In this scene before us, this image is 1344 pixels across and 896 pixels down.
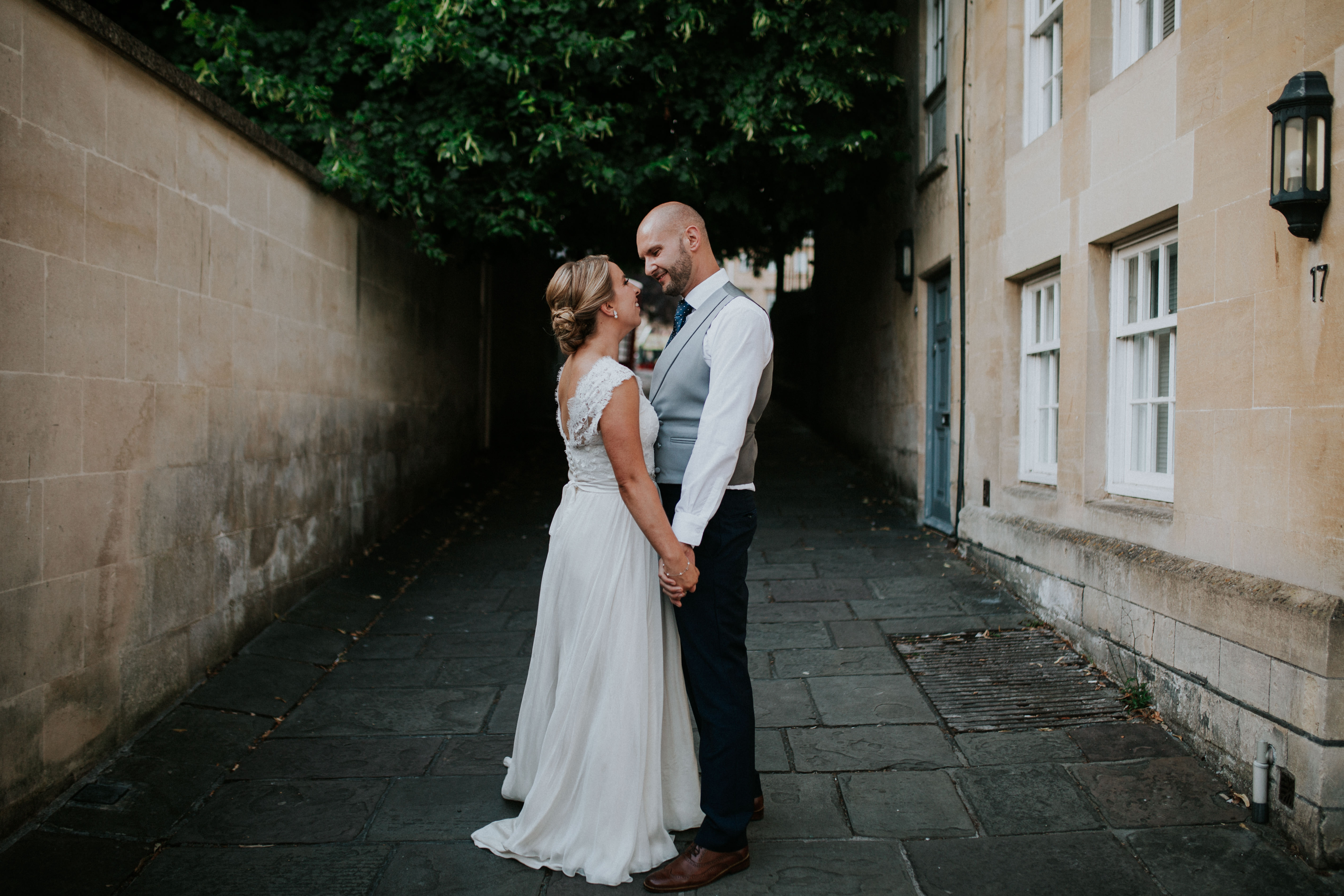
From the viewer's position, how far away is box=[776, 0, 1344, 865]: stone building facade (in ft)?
10.5

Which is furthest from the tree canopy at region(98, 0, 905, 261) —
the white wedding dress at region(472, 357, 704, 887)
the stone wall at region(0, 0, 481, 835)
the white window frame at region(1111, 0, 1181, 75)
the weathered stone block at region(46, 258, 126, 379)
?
the white wedding dress at region(472, 357, 704, 887)

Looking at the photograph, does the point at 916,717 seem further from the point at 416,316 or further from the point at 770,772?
the point at 416,316

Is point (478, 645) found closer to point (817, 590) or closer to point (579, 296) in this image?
point (817, 590)

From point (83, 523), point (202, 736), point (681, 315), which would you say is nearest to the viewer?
point (681, 315)

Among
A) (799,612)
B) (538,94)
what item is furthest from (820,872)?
(538,94)

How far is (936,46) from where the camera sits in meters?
8.41

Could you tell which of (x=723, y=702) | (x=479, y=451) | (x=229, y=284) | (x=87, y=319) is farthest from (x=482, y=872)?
(x=479, y=451)

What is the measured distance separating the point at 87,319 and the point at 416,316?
494 cm

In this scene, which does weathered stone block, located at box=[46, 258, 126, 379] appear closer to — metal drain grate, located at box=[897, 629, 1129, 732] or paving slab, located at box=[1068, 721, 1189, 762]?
metal drain grate, located at box=[897, 629, 1129, 732]

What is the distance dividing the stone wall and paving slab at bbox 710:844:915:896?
85.3 inches

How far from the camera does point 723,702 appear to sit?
9.48 feet

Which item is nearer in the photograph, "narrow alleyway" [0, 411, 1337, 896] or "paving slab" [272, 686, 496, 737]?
"narrow alleyway" [0, 411, 1337, 896]

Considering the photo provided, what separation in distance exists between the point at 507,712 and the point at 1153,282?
3848mm

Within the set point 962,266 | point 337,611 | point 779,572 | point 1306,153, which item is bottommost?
point 337,611
